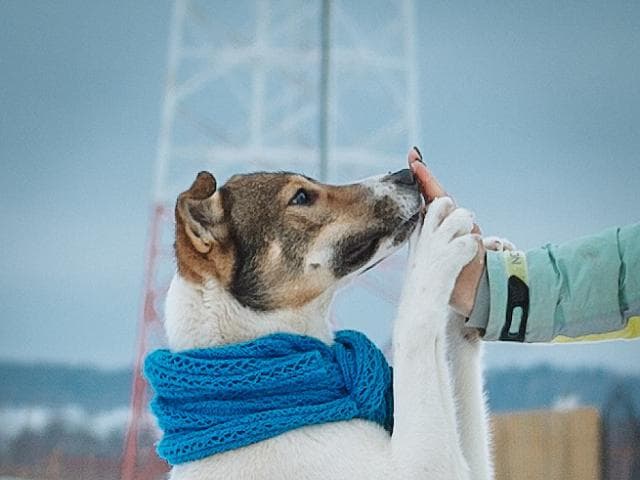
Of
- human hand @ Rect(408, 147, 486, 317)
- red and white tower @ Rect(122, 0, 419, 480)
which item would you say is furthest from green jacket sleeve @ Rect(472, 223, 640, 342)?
red and white tower @ Rect(122, 0, 419, 480)

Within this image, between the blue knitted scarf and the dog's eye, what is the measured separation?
7.7 inches

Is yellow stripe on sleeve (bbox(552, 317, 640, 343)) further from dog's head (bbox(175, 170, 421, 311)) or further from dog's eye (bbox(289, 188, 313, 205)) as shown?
dog's eye (bbox(289, 188, 313, 205))

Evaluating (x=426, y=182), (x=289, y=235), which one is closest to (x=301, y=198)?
(x=289, y=235)

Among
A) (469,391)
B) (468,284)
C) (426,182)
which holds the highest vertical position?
(426,182)

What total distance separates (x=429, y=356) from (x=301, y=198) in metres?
0.30

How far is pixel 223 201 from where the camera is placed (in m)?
1.27

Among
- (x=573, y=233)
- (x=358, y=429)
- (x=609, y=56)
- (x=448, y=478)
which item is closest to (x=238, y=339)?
Result: (x=358, y=429)

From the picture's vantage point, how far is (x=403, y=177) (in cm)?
124

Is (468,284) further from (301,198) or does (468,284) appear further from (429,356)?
(301,198)

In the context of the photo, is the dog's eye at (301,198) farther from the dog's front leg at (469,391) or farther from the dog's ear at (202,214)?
the dog's front leg at (469,391)

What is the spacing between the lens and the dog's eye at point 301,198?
4.22ft

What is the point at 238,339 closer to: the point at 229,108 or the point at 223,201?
the point at 223,201

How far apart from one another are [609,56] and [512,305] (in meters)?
1.86

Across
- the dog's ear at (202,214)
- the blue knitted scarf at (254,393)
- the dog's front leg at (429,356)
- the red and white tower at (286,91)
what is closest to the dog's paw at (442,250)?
the dog's front leg at (429,356)
